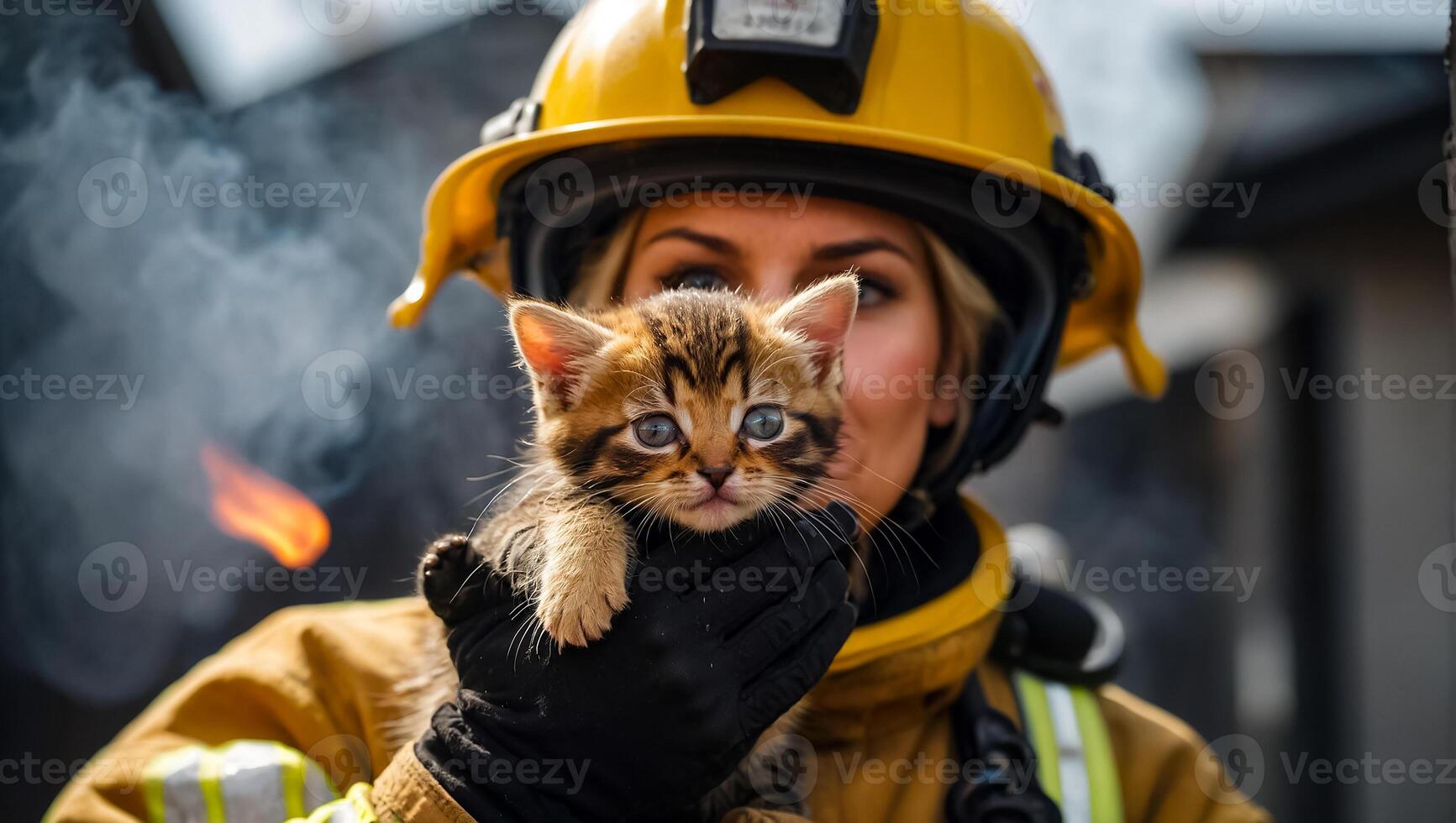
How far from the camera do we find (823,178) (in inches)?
93.6

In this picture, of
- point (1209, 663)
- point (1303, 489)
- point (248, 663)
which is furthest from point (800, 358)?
point (1209, 663)

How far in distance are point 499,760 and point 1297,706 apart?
7.18 metres

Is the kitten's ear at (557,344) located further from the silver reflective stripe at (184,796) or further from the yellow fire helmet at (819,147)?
the silver reflective stripe at (184,796)

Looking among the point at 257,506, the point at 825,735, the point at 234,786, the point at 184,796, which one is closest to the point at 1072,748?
the point at 825,735

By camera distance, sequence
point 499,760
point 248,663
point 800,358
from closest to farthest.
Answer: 1. point 499,760
2. point 800,358
3. point 248,663

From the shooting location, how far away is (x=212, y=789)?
2.07 m

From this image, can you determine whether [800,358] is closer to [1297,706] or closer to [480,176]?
[480,176]

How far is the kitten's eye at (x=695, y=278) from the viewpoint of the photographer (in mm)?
2414

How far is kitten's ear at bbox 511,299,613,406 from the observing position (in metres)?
1.90

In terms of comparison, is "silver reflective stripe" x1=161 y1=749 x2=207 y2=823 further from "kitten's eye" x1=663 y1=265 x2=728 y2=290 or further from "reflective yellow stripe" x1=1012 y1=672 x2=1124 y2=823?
"reflective yellow stripe" x1=1012 y1=672 x2=1124 y2=823

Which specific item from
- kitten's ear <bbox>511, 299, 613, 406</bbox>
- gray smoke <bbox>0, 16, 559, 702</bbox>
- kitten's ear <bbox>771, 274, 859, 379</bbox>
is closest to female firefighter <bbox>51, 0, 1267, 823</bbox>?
kitten's ear <bbox>771, 274, 859, 379</bbox>

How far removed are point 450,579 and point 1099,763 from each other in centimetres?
156

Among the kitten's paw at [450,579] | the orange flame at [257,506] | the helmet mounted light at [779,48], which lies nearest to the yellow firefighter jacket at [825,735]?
the kitten's paw at [450,579]

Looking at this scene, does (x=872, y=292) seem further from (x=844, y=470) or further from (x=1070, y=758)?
(x=1070, y=758)
